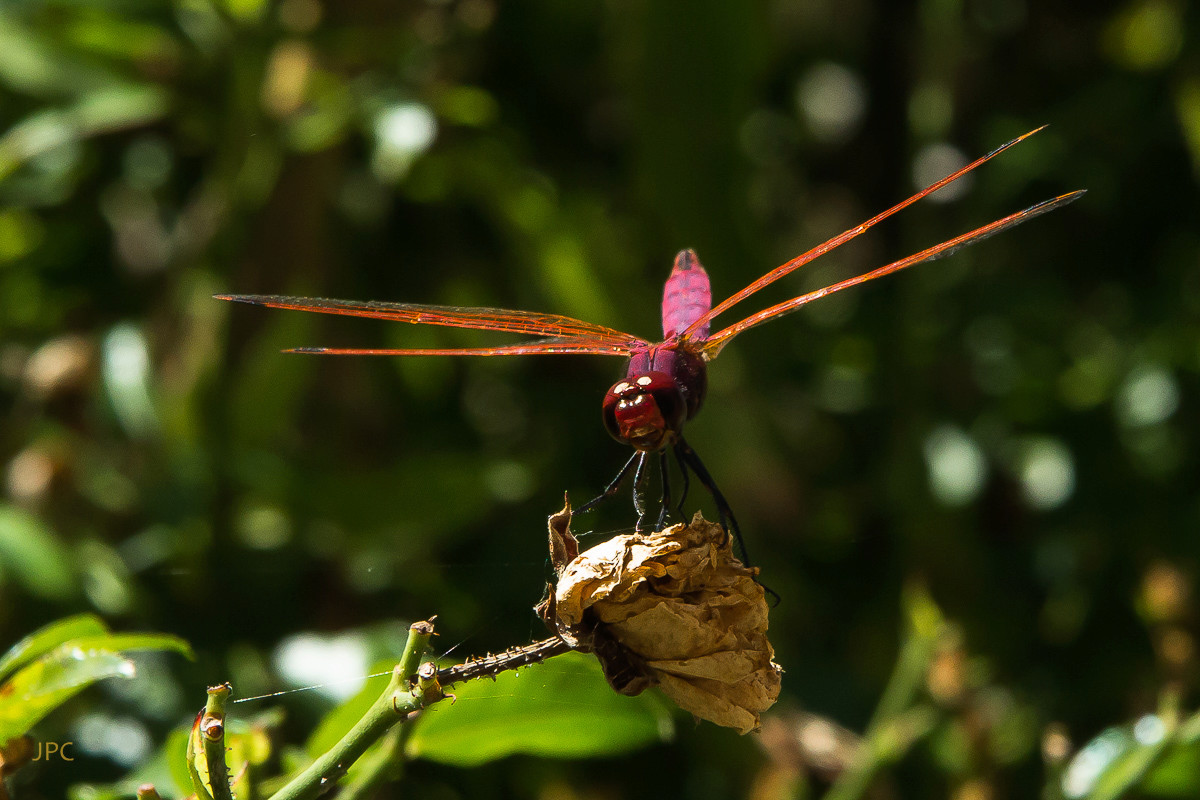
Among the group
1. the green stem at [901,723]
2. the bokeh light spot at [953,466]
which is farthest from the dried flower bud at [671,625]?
the bokeh light spot at [953,466]

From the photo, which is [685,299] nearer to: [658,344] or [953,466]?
[658,344]

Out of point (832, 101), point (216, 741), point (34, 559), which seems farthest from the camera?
point (832, 101)

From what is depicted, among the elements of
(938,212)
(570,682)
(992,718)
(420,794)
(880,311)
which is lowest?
(992,718)

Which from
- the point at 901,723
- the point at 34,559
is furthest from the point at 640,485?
the point at 34,559

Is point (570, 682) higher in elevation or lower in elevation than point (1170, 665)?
higher

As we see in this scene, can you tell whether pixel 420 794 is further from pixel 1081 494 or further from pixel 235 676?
pixel 1081 494

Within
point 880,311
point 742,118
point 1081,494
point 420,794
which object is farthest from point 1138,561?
point 420,794
